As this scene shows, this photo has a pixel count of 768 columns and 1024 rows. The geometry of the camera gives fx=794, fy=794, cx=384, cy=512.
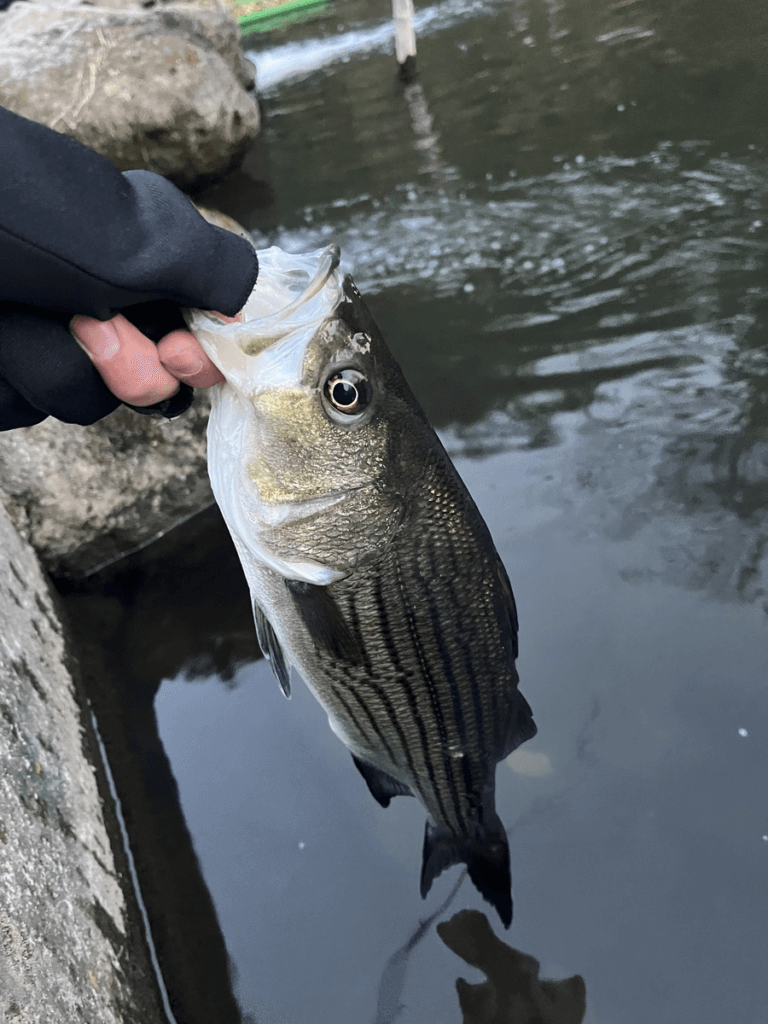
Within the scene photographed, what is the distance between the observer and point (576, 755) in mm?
2621

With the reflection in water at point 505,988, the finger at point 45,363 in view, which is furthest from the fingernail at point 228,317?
the reflection in water at point 505,988

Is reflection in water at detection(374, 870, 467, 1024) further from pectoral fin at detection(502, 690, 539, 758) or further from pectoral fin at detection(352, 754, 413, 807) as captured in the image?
pectoral fin at detection(502, 690, 539, 758)

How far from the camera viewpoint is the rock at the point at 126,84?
268 inches

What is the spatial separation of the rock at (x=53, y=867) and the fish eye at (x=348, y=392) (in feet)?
3.85

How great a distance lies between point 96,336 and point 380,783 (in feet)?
4.75

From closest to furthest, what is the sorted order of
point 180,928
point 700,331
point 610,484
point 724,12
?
1. point 180,928
2. point 610,484
3. point 700,331
4. point 724,12

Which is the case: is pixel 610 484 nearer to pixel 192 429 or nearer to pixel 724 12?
pixel 192 429

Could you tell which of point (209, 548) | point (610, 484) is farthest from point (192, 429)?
point (610, 484)

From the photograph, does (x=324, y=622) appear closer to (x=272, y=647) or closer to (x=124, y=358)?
(x=272, y=647)

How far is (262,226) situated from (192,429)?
3844mm

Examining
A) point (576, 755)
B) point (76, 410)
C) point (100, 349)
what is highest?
point (100, 349)

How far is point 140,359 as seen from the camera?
1.53m

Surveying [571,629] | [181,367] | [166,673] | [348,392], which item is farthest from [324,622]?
[166,673]

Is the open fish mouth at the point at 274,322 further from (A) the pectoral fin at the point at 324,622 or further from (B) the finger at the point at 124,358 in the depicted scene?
(A) the pectoral fin at the point at 324,622
